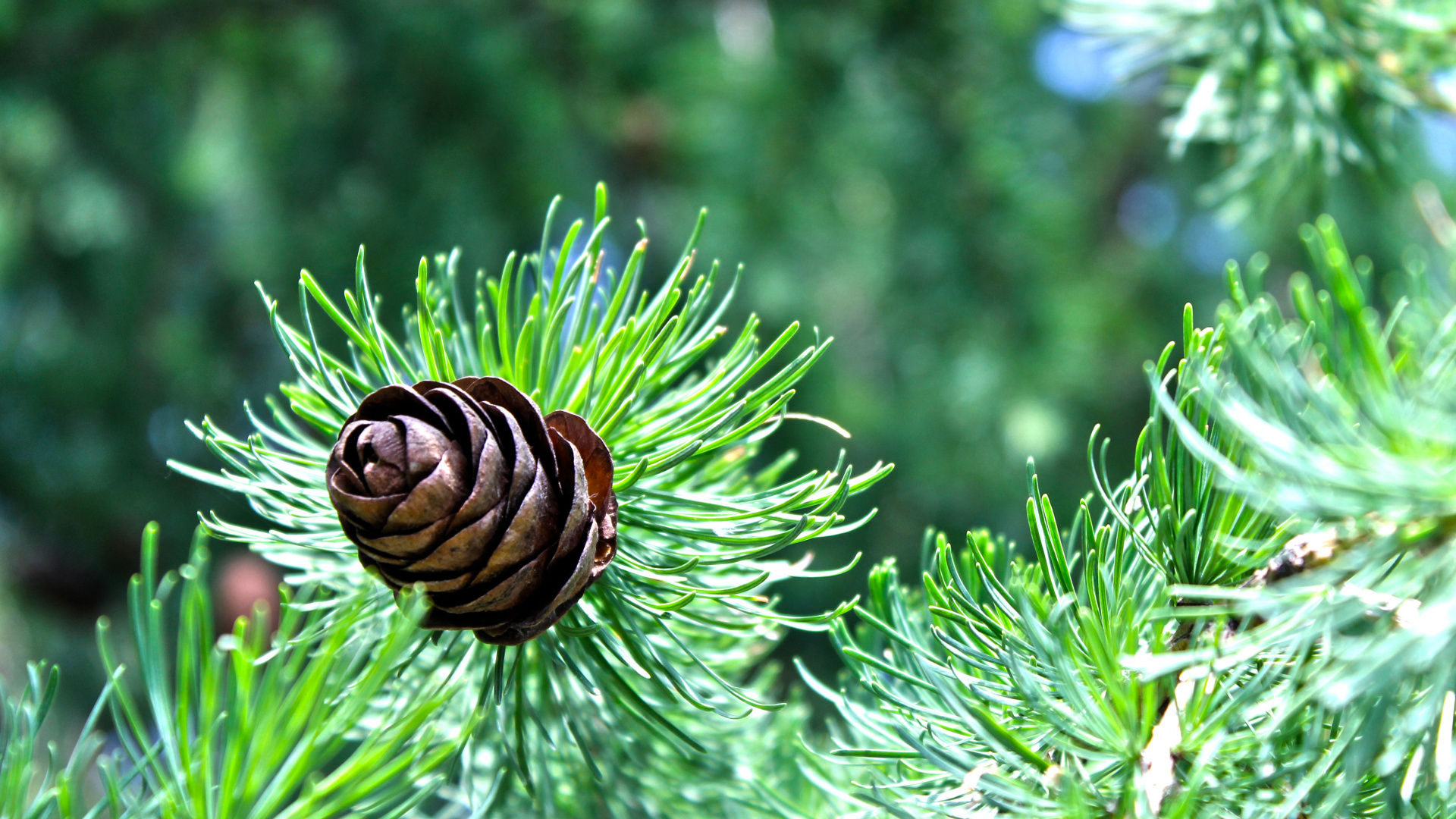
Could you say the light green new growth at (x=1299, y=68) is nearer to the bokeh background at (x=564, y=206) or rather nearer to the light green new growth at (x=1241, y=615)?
the light green new growth at (x=1241, y=615)

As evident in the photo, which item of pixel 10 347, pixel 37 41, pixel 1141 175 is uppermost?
pixel 1141 175

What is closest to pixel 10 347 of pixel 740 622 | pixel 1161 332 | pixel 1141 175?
pixel 740 622

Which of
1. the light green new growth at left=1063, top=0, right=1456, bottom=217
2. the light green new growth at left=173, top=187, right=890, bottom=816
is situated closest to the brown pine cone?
the light green new growth at left=173, top=187, right=890, bottom=816

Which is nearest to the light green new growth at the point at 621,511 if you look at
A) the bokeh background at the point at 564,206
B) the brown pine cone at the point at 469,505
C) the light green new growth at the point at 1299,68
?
the brown pine cone at the point at 469,505

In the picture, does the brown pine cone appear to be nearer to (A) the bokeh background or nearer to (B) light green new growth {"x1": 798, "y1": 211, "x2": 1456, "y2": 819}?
(B) light green new growth {"x1": 798, "y1": 211, "x2": 1456, "y2": 819}

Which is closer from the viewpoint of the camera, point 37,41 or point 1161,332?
point 37,41

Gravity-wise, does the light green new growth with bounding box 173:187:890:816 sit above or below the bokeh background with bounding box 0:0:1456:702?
below

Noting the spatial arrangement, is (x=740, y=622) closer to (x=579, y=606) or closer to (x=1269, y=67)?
(x=579, y=606)
